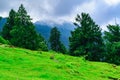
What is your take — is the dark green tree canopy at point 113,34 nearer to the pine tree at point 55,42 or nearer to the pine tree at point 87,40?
the pine tree at point 87,40

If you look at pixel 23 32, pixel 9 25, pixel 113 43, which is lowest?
pixel 113 43

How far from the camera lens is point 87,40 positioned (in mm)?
99938

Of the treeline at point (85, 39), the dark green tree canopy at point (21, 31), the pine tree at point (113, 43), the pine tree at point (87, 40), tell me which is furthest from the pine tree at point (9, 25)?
the pine tree at point (113, 43)

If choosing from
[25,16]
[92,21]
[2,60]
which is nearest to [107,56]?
[92,21]

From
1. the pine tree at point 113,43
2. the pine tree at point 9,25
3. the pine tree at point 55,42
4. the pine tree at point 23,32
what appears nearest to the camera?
the pine tree at point 113,43

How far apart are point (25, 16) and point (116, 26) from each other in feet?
88.7

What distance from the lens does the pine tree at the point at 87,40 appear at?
96562 mm

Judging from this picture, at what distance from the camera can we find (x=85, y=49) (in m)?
97.0

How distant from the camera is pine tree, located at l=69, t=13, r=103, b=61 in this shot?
96.6 metres

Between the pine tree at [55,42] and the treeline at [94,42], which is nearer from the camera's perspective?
the treeline at [94,42]

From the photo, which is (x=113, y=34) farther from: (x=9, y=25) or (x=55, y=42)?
(x=55, y=42)

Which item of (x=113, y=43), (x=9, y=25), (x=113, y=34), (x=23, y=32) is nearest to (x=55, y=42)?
(x=9, y=25)

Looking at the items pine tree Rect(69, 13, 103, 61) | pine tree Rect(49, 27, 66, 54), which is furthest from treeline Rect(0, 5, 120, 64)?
pine tree Rect(49, 27, 66, 54)

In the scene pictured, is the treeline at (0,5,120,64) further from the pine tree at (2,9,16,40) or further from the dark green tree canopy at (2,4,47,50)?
the pine tree at (2,9,16,40)
